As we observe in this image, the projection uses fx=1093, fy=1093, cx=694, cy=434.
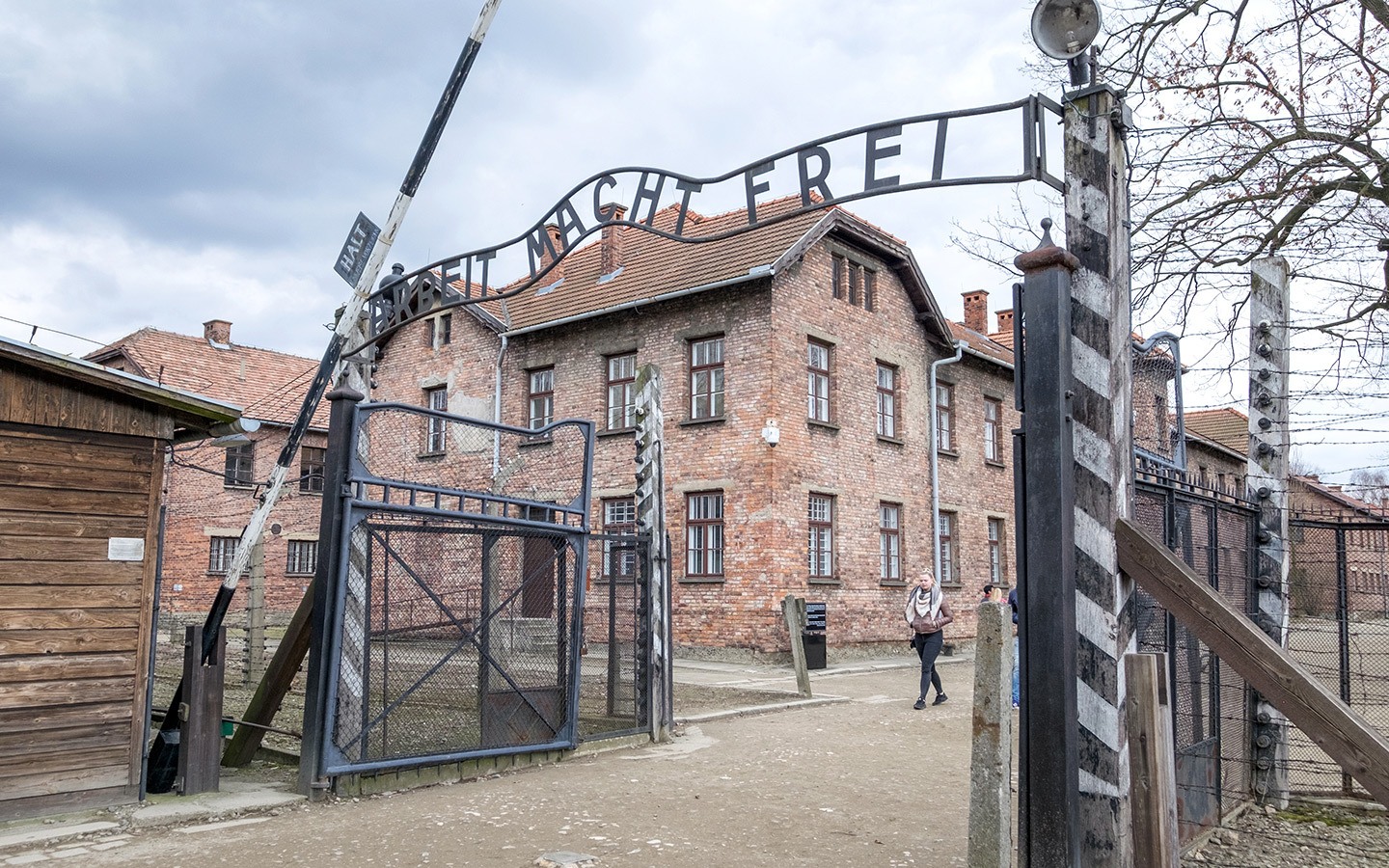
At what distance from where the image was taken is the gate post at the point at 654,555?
34.8 feet

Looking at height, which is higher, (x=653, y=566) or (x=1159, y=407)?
(x=1159, y=407)

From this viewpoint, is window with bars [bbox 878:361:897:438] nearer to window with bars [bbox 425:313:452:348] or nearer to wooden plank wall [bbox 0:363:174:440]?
window with bars [bbox 425:313:452:348]

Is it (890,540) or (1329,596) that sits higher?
(890,540)

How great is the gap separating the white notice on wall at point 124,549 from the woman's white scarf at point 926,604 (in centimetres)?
949

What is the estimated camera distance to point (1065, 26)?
4.82 meters

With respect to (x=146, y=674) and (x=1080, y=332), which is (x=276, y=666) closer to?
(x=146, y=674)

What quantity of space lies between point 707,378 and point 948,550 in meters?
7.60

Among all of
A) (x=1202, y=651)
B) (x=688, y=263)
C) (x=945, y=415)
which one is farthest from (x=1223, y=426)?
(x=1202, y=651)

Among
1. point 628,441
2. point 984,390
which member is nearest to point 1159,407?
point 628,441

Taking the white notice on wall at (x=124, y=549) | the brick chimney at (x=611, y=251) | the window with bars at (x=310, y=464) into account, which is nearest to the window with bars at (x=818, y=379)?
the brick chimney at (x=611, y=251)

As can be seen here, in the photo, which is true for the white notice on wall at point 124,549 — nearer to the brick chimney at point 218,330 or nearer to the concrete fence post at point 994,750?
the concrete fence post at point 994,750

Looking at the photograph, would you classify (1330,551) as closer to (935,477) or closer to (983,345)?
(935,477)

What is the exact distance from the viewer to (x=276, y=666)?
28.8 feet

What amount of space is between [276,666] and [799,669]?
26.3 ft
